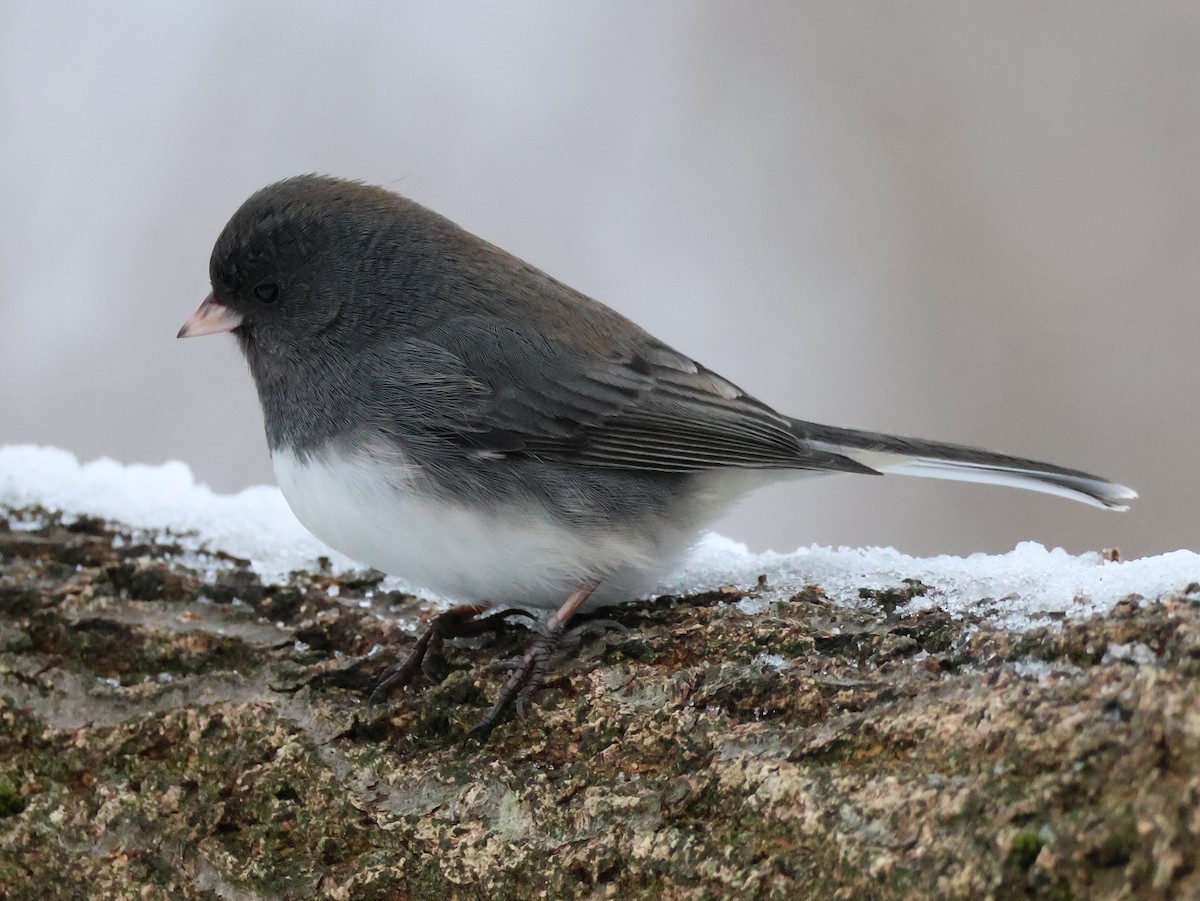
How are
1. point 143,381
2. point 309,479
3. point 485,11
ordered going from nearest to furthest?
1. point 309,479
2. point 143,381
3. point 485,11

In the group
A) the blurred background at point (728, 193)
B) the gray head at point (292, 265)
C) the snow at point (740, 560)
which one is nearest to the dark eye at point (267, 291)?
the gray head at point (292, 265)

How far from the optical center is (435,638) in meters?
1.87

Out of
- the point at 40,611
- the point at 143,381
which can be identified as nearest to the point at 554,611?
the point at 40,611

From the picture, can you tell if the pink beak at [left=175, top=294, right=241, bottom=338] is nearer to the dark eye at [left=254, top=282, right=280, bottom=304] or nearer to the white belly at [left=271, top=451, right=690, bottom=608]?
the dark eye at [left=254, top=282, right=280, bottom=304]

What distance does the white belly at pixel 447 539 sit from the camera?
1.76 metres

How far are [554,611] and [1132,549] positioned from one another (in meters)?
2.71

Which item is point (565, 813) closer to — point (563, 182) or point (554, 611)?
point (554, 611)

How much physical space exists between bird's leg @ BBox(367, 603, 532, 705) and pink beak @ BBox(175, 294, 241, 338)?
2.50ft

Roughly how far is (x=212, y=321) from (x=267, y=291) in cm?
14

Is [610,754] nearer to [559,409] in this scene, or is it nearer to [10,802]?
[559,409]

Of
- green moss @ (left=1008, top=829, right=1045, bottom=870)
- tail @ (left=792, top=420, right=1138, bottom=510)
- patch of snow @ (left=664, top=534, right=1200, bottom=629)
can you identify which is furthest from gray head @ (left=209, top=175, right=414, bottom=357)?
green moss @ (left=1008, top=829, right=1045, bottom=870)

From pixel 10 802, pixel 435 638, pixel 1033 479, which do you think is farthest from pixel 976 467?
pixel 10 802

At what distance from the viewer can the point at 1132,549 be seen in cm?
376

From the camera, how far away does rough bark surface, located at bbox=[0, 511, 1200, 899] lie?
3.60 ft
